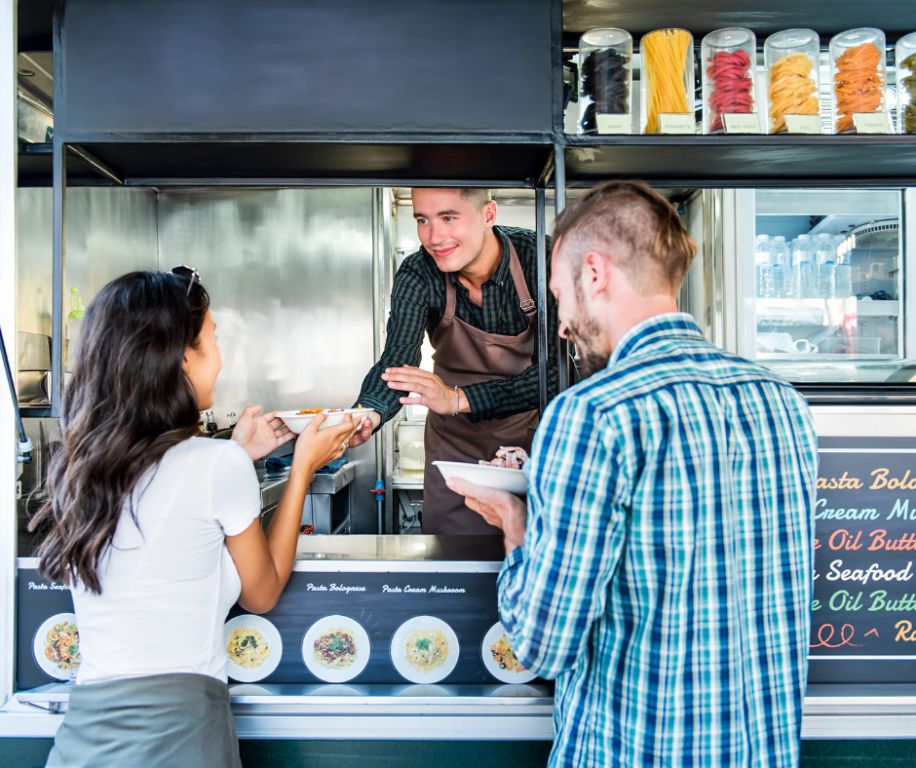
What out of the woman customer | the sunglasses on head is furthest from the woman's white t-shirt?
the sunglasses on head

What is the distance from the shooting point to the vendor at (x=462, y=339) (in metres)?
2.13

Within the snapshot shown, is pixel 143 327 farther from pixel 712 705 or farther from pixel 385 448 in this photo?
pixel 385 448

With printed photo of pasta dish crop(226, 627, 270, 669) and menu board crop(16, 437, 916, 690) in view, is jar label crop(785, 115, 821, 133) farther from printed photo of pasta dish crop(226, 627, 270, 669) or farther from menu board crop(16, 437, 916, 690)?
printed photo of pasta dish crop(226, 627, 270, 669)

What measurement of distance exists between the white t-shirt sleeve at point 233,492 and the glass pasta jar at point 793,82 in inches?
52.6

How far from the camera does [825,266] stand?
364 centimetres

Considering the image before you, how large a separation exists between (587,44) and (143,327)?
1125 mm

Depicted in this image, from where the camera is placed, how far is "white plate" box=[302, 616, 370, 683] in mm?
1547

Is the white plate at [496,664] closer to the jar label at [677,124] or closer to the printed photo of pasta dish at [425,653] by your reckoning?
the printed photo of pasta dish at [425,653]

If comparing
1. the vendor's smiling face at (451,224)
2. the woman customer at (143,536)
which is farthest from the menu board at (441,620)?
the vendor's smiling face at (451,224)

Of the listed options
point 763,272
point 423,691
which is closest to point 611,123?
point 423,691

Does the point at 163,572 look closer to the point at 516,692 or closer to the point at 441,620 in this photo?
the point at 441,620

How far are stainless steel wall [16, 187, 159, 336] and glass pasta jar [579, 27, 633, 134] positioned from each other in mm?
1958

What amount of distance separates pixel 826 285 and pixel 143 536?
11.6 ft

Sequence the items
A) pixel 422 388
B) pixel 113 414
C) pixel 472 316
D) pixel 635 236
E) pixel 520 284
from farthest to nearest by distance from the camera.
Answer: pixel 472 316
pixel 520 284
pixel 422 388
pixel 113 414
pixel 635 236
